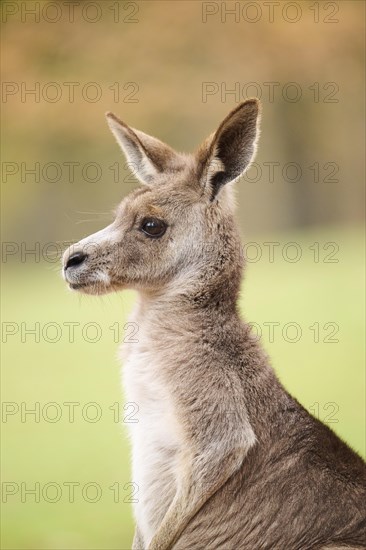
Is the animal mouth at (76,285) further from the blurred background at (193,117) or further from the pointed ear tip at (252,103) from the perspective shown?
the blurred background at (193,117)

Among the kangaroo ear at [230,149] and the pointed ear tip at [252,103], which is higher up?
the pointed ear tip at [252,103]

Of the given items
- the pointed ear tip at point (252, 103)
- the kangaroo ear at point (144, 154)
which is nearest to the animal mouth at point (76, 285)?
the kangaroo ear at point (144, 154)

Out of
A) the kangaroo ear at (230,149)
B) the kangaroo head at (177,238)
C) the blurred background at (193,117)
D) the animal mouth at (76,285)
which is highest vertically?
the blurred background at (193,117)

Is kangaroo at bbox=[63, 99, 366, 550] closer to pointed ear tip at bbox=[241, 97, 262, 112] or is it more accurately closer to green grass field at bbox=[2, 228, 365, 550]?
pointed ear tip at bbox=[241, 97, 262, 112]

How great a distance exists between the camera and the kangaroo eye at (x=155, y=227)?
412cm

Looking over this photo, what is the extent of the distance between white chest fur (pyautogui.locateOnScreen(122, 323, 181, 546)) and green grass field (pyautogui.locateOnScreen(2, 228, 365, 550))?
130 millimetres

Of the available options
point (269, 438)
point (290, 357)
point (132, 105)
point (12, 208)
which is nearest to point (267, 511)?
point (269, 438)

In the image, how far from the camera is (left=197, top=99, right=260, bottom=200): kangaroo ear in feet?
13.0

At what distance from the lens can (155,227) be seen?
412cm

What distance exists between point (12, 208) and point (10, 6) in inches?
125

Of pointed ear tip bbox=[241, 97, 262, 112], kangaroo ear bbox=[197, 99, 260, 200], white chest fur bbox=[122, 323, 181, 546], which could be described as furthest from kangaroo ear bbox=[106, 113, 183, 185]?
white chest fur bbox=[122, 323, 181, 546]

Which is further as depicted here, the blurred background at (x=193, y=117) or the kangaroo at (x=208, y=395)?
the blurred background at (x=193, y=117)

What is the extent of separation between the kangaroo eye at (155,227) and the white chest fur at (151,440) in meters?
0.46

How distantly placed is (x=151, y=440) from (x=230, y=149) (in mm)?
1242
